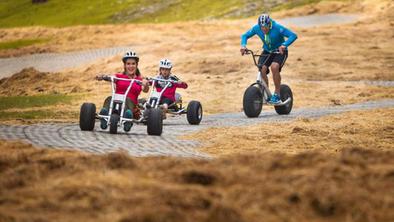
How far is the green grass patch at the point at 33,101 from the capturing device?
23.9m

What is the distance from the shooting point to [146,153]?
38.8 feet

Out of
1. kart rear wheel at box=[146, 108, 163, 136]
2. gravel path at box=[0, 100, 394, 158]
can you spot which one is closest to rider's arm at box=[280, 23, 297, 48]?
gravel path at box=[0, 100, 394, 158]

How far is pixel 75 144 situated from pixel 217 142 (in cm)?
236

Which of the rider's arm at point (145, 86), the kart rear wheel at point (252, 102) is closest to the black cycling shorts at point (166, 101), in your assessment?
the kart rear wheel at point (252, 102)

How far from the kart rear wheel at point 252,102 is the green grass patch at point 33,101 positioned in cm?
651

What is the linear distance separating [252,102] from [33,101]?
8121 millimetres

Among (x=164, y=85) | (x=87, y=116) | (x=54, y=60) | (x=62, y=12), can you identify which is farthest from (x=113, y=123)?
(x=62, y=12)

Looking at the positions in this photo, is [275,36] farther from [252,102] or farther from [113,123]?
[113,123]

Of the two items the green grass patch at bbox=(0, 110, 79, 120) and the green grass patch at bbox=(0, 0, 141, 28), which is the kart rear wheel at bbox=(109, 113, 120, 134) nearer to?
the green grass patch at bbox=(0, 110, 79, 120)

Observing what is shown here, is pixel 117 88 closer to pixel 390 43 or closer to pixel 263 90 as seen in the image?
pixel 263 90

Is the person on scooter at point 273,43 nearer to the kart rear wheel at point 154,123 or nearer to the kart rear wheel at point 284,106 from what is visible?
the kart rear wheel at point 284,106

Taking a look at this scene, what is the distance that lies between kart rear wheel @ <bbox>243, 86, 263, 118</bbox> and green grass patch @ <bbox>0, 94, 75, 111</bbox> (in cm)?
651

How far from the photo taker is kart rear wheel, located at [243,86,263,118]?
19297mm

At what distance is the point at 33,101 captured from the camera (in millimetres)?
25312
